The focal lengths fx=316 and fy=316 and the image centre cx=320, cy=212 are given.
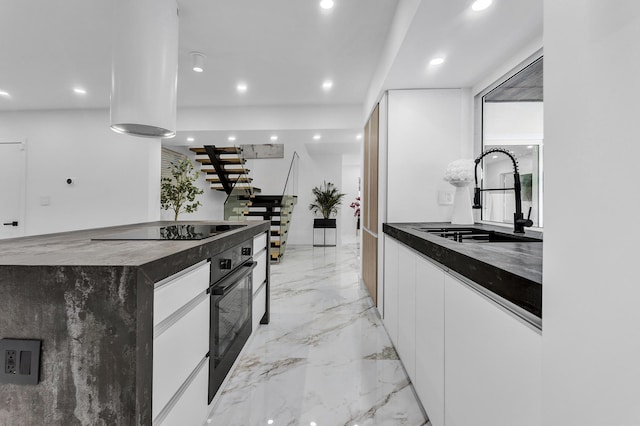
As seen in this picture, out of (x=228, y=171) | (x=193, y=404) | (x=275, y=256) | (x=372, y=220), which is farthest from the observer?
(x=228, y=171)

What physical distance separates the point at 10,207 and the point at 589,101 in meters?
6.62

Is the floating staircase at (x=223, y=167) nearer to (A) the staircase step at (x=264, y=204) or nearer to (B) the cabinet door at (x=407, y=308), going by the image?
(A) the staircase step at (x=264, y=204)

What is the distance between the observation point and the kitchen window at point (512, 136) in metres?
2.01

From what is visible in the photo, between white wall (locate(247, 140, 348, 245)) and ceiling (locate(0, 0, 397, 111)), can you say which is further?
white wall (locate(247, 140, 348, 245))

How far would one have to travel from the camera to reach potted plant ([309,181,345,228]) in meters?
8.00

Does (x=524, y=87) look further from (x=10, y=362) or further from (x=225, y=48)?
(x=10, y=362)

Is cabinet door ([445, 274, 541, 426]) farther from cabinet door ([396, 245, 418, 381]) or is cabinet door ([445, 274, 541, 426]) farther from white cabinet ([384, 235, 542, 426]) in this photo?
cabinet door ([396, 245, 418, 381])

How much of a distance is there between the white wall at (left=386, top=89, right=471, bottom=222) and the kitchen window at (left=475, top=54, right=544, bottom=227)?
0.65ft

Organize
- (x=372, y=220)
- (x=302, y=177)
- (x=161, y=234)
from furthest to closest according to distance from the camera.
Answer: (x=302, y=177)
(x=372, y=220)
(x=161, y=234)

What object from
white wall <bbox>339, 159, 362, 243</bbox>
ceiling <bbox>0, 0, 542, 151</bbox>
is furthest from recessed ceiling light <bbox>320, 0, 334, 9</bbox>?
white wall <bbox>339, 159, 362, 243</bbox>

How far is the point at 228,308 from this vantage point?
167 centimetres

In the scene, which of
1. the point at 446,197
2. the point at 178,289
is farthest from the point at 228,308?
the point at 446,197

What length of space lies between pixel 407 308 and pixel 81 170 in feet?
16.7

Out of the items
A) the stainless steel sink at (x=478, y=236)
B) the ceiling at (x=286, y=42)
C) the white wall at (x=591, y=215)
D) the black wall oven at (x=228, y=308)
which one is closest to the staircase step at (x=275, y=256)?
the ceiling at (x=286, y=42)
